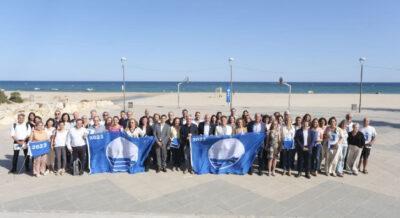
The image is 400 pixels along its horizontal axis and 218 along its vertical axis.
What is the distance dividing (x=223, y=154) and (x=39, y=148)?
4.65 metres

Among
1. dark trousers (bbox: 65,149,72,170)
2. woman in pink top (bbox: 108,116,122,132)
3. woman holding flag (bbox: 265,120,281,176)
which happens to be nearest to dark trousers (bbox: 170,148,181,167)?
woman in pink top (bbox: 108,116,122,132)

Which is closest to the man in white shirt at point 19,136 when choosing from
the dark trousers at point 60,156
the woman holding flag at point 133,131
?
the dark trousers at point 60,156

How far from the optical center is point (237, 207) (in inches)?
237

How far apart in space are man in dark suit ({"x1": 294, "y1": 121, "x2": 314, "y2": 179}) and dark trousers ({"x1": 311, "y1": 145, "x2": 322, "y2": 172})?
0.14m

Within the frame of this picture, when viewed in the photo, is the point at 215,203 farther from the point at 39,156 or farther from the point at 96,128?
the point at 39,156

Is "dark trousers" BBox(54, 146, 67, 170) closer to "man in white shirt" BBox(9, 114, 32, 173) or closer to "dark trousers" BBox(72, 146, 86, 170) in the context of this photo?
"dark trousers" BBox(72, 146, 86, 170)

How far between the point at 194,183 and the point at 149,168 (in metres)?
1.68

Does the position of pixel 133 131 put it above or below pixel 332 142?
above

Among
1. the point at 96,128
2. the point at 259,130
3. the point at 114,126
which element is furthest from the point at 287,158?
the point at 96,128

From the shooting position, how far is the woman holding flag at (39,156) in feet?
25.2

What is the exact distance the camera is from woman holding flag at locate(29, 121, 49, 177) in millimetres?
7668

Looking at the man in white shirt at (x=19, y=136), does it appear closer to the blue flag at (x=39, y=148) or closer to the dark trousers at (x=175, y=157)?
the blue flag at (x=39, y=148)

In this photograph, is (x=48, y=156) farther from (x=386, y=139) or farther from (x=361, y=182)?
(x=386, y=139)

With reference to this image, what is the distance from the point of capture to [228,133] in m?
8.14
